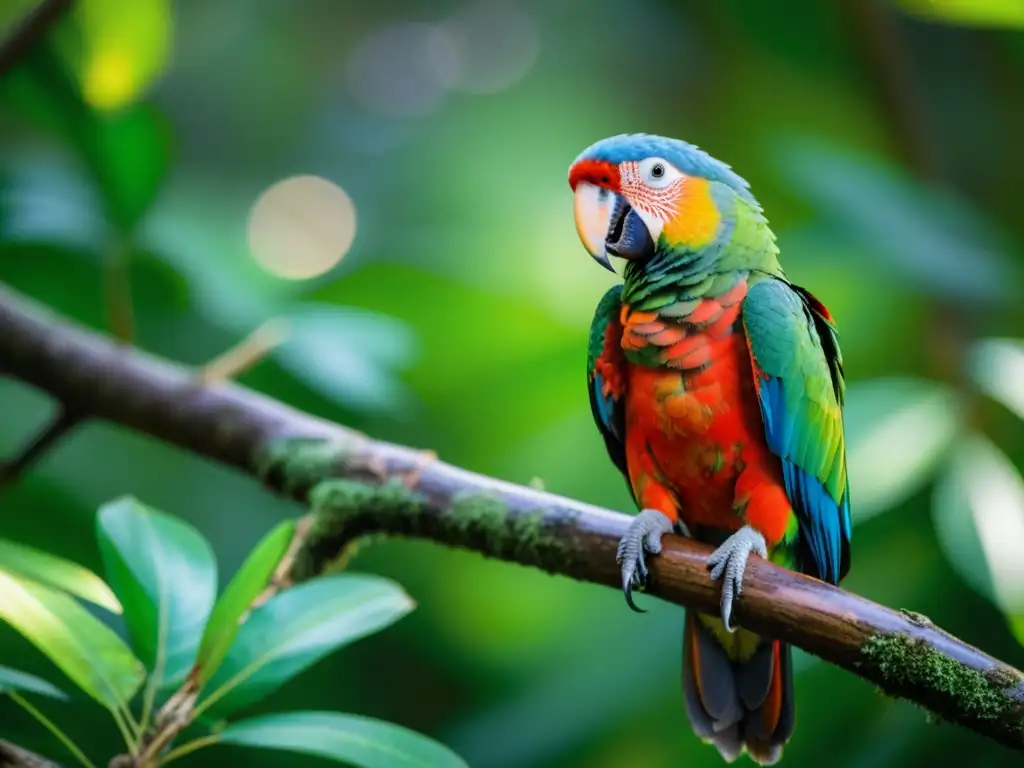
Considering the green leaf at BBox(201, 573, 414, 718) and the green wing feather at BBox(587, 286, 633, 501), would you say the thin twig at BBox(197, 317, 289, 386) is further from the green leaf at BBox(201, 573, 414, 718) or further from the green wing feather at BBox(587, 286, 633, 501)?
the green wing feather at BBox(587, 286, 633, 501)

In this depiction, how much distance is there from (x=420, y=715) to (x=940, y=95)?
230 centimetres

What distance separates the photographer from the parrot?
1.00 metres

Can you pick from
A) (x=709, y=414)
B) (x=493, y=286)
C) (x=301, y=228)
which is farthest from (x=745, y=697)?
(x=301, y=228)

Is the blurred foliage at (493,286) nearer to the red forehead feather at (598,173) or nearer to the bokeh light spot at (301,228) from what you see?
the bokeh light spot at (301,228)

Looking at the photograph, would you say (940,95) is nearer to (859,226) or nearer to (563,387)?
(859,226)

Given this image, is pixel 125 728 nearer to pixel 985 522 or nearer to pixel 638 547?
pixel 638 547

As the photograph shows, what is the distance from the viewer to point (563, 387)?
2.02 metres

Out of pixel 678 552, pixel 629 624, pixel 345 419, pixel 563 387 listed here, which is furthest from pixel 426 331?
pixel 678 552

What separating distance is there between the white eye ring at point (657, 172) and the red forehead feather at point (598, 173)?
0.09ft

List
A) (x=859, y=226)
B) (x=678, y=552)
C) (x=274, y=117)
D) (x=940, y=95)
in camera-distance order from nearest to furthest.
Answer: (x=678, y=552) < (x=859, y=226) < (x=940, y=95) < (x=274, y=117)

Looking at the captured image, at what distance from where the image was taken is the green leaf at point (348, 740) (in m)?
1.01

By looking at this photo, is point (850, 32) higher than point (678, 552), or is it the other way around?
point (850, 32)

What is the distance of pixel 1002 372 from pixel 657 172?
0.88 meters

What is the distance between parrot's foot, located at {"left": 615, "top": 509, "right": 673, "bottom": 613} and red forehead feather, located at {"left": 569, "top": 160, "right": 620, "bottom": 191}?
15.5 inches
